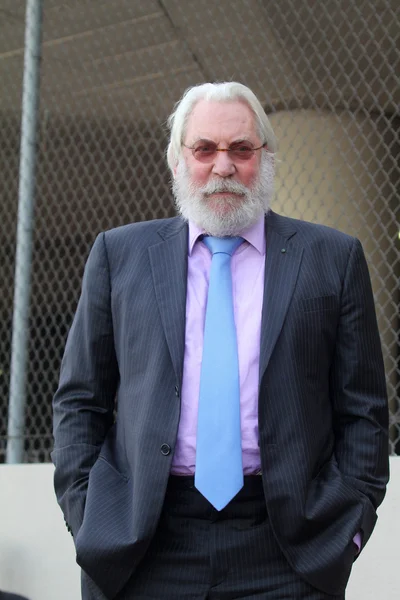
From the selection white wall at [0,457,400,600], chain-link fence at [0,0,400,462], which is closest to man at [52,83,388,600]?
Answer: white wall at [0,457,400,600]

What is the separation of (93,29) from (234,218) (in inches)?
158

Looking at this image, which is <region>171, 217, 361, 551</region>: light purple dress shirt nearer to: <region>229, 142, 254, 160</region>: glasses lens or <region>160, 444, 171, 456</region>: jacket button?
<region>160, 444, 171, 456</region>: jacket button

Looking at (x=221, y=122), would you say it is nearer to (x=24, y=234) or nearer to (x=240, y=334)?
(x=240, y=334)

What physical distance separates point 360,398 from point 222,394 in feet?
1.26

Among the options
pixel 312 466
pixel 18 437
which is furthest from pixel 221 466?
pixel 18 437

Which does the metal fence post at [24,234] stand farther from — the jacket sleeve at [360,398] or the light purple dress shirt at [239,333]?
the jacket sleeve at [360,398]

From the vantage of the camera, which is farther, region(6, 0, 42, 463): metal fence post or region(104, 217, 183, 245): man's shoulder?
region(6, 0, 42, 463): metal fence post

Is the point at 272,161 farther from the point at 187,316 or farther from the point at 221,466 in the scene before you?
the point at 221,466

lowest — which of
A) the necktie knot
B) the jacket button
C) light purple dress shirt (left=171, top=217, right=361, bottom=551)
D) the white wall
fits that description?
the white wall

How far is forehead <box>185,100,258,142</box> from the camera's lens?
2336mm

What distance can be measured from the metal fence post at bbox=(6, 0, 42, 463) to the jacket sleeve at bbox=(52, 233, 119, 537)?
7.75ft

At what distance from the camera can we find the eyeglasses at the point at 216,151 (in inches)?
92.2

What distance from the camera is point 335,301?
2.28 metres

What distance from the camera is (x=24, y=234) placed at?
15.5 ft
